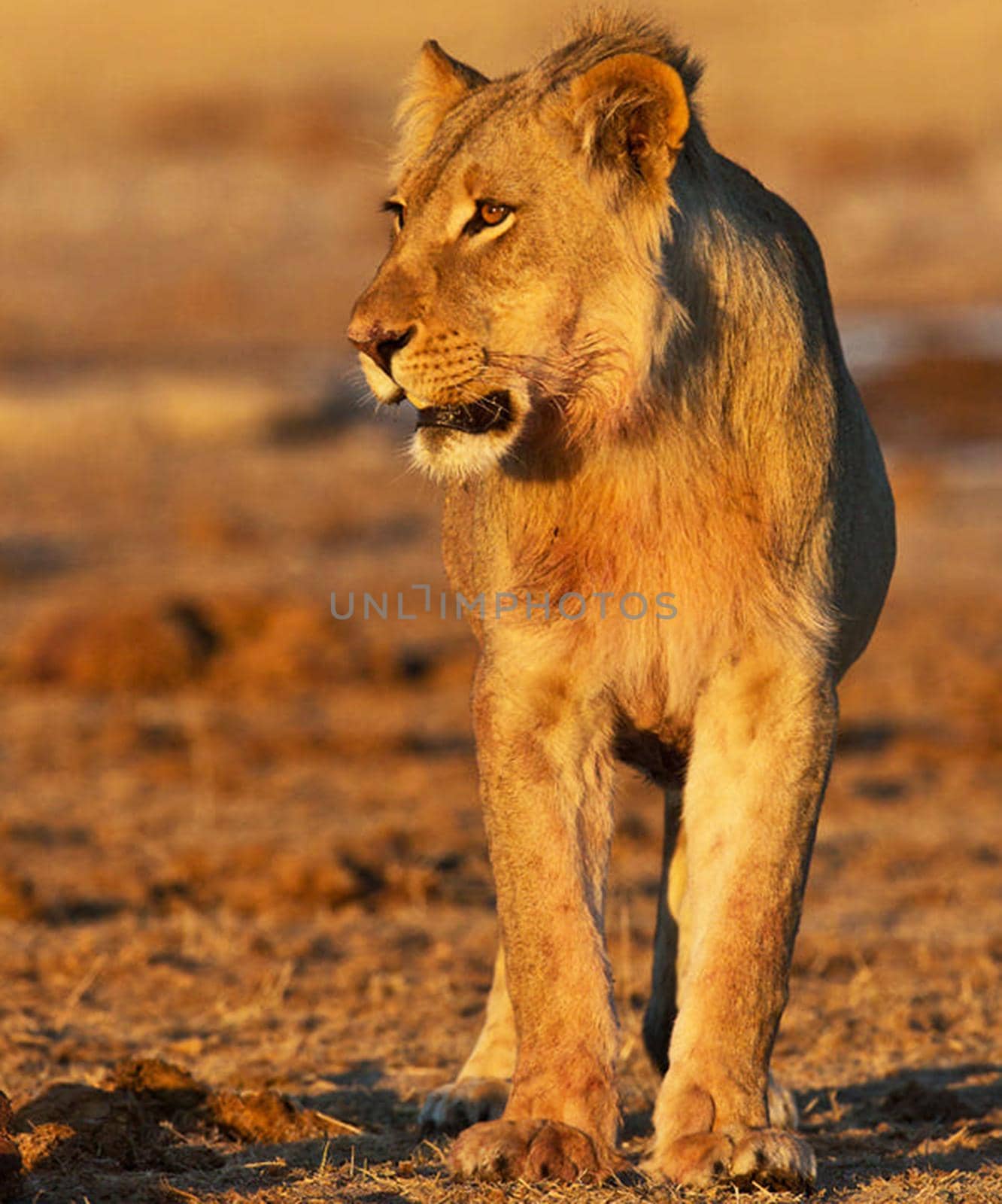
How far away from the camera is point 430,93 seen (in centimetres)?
463

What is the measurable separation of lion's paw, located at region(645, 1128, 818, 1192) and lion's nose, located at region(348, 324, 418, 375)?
146 cm

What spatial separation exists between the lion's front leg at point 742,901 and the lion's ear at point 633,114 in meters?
0.94

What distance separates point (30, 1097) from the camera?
15.7ft

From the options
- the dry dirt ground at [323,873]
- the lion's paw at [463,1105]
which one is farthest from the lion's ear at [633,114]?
the lion's paw at [463,1105]

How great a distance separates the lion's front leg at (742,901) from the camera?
13.2ft

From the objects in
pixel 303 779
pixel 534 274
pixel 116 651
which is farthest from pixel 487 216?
pixel 116 651

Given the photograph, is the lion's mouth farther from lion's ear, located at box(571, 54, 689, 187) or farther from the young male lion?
lion's ear, located at box(571, 54, 689, 187)

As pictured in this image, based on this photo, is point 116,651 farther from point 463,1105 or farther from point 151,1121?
point 151,1121

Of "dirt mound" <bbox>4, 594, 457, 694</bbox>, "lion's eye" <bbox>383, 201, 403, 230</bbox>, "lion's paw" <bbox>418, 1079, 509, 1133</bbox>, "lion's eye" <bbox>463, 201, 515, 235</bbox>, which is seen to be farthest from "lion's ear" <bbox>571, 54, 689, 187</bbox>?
"dirt mound" <bbox>4, 594, 457, 694</bbox>

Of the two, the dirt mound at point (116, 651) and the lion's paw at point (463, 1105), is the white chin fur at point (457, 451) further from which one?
the dirt mound at point (116, 651)

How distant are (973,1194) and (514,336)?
168 centimetres

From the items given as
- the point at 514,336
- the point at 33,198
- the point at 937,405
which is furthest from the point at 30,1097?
the point at 33,198

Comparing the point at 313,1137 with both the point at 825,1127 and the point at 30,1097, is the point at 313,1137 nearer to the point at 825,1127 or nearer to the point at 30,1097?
the point at 30,1097

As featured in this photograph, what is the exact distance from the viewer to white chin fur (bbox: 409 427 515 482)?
13.5 ft
